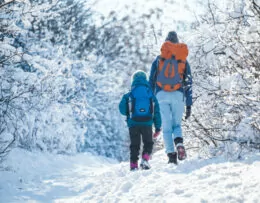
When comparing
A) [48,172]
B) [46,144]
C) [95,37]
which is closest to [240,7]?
[48,172]

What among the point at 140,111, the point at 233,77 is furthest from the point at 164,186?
the point at 140,111

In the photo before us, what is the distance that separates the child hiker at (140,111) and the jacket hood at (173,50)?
0.79 meters

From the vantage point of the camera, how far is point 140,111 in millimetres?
6668

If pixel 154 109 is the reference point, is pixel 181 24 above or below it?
above

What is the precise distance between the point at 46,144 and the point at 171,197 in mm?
11085

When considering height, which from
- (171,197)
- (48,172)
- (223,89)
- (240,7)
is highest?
(240,7)

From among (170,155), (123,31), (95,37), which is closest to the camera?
(170,155)

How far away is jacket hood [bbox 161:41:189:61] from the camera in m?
6.12

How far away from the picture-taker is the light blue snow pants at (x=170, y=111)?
Result: 20.5 ft

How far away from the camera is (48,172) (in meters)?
10.7

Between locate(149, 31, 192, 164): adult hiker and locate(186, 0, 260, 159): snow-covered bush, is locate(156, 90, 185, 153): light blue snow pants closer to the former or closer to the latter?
locate(149, 31, 192, 164): adult hiker

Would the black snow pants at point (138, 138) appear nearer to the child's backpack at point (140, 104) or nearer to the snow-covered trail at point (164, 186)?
the child's backpack at point (140, 104)

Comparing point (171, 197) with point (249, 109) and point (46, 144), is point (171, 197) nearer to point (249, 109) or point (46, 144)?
point (249, 109)

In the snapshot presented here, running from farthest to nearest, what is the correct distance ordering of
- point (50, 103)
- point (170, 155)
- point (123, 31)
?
1. point (123, 31)
2. point (50, 103)
3. point (170, 155)
